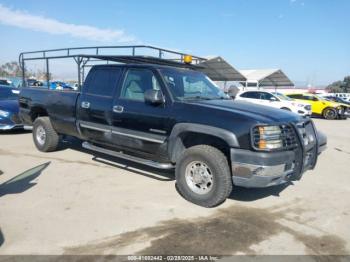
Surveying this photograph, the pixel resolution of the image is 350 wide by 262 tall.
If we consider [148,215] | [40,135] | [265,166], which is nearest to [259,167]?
[265,166]

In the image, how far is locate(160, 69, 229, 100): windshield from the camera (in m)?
5.24

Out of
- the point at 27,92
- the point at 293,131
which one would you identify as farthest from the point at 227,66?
the point at 293,131

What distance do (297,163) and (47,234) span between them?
3.12 meters

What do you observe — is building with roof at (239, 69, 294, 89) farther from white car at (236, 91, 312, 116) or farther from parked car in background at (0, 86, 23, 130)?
parked car in background at (0, 86, 23, 130)

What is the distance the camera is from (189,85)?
554 cm

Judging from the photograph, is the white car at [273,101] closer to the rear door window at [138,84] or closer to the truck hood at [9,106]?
the truck hood at [9,106]

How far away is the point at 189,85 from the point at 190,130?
113 centimetres

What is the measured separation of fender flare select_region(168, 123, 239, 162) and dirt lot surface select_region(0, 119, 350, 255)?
678 millimetres

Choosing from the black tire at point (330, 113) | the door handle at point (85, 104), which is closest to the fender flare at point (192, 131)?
the door handle at point (85, 104)

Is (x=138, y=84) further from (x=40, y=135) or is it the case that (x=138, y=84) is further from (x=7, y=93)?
(x=7, y=93)

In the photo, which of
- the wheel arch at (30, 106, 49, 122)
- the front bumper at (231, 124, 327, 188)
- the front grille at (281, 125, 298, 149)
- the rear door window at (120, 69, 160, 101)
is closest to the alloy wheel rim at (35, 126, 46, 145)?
the wheel arch at (30, 106, 49, 122)

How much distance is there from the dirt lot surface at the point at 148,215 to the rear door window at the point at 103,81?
141 centimetres

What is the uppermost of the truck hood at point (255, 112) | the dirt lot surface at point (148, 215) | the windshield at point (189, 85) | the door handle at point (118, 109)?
the windshield at point (189, 85)

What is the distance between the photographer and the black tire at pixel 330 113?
21.5 meters
